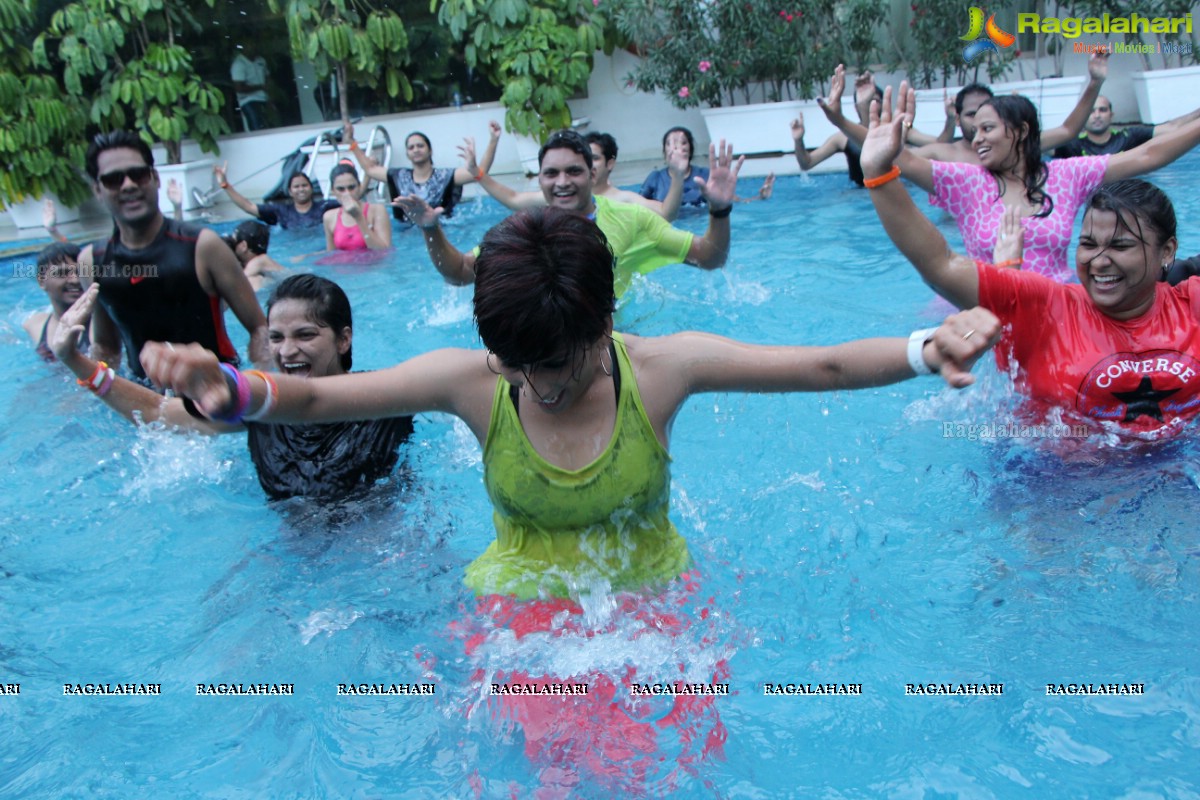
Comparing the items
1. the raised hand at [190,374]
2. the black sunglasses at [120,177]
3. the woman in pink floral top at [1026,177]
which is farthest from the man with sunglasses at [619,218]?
the raised hand at [190,374]

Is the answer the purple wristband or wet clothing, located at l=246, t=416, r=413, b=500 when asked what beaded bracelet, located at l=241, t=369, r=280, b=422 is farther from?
wet clothing, located at l=246, t=416, r=413, b=500

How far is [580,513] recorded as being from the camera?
2.41 m

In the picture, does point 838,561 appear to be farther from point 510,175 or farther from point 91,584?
point 510,175

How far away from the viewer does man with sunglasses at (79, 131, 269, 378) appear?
441 centimetres

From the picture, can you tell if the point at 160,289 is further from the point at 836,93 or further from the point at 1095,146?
the point at 1095,146

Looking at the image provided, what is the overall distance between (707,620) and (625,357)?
0.93m

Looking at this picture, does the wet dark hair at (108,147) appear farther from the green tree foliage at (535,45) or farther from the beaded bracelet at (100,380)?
the green tree foliage at (535,45)

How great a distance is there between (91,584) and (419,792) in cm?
204

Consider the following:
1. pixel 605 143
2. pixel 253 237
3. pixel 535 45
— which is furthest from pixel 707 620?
pixel 535 45

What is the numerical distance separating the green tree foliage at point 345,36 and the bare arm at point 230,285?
900 cm

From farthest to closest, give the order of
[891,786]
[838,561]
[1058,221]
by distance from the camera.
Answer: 1. [1058,221]
2. [838,561]
3. [891,786]

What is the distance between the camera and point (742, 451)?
4.89 m

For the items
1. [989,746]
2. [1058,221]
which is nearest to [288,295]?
[989,746]

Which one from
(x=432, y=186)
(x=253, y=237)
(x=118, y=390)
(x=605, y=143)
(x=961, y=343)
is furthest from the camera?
(x=432, y=186)
